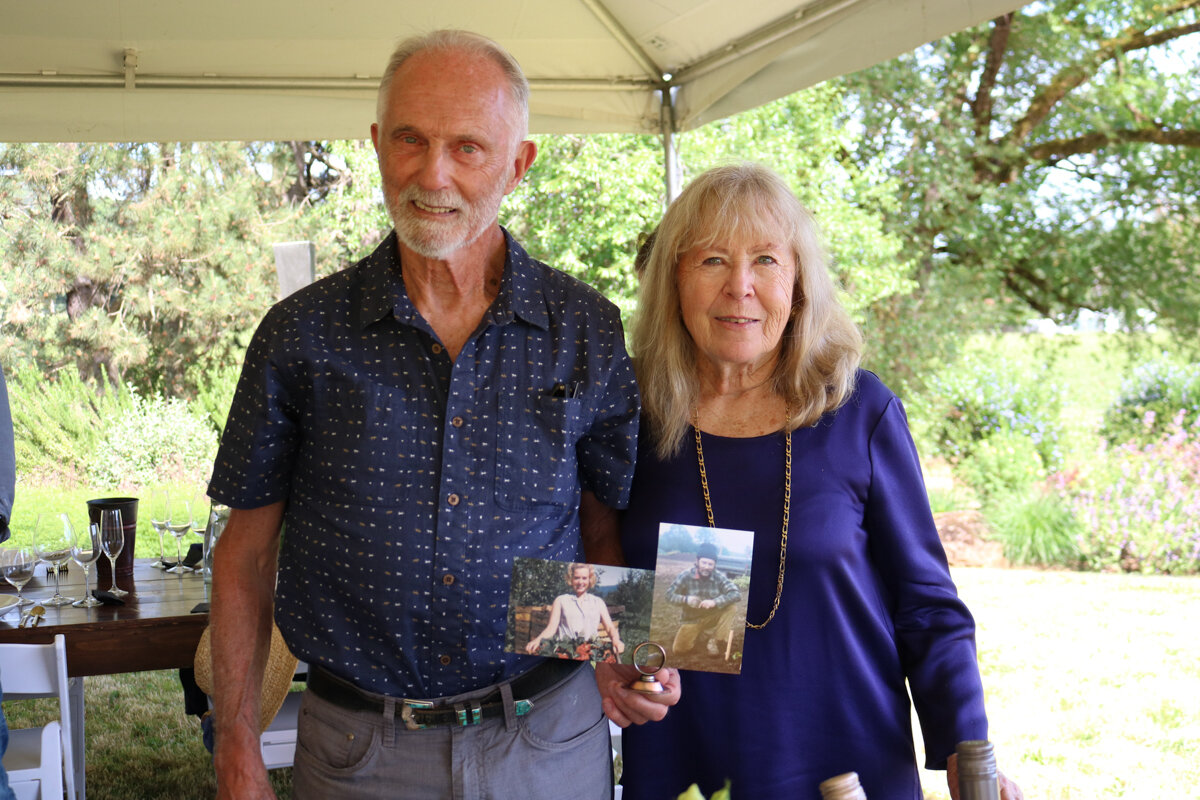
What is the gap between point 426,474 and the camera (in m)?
1.65

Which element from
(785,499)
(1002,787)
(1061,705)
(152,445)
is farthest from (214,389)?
(1002,787)

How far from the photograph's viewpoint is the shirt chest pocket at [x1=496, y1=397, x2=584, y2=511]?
65.9 inches

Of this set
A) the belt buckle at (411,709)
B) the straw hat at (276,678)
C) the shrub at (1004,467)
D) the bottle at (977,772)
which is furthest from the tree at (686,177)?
the bottle at (977,772)

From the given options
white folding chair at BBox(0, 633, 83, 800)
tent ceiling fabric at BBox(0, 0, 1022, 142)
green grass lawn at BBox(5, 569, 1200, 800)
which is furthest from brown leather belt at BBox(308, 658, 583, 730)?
green grass lawn at BBox(5, 569, 1200, 800)

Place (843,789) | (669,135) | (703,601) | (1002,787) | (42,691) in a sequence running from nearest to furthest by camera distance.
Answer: (843,789)
(703,601)
(1002,787)
(42,691)
(669,135)

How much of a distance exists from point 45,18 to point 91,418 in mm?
7510

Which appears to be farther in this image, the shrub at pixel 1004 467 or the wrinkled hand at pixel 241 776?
the shrub at pixel 1004 467

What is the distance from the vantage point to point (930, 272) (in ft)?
36.2

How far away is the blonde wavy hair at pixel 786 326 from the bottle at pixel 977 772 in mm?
769

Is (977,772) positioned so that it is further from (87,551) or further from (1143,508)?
(1143,508)

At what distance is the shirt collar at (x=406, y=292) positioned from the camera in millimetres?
1703

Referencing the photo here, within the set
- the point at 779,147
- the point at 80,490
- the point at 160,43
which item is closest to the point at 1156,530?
the point at 779,147

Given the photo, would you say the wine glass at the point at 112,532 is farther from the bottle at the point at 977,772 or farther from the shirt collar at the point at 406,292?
the bottle at the point at 977,772

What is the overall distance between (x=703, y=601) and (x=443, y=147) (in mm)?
804
